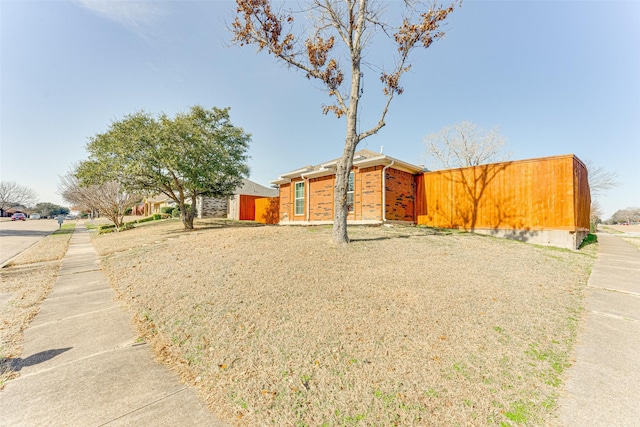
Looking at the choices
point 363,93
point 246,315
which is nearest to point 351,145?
point 363,93

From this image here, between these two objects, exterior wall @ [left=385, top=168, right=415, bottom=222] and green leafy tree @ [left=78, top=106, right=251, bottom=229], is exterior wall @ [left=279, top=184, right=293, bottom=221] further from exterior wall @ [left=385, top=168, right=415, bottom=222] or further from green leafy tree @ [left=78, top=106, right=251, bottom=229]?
exterior wall @ [left=385, top=168, right=415, bottom=222]

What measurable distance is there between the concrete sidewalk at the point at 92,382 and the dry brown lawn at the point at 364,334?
0.61 feet

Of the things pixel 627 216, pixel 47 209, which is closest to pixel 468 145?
pixel 627 216

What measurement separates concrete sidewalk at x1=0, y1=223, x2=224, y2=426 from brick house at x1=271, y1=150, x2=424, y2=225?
10.1 meters

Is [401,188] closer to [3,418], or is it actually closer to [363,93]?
[363,93]

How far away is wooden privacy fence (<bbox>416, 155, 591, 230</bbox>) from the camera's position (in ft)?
29.6

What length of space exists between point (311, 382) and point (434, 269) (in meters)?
3.78

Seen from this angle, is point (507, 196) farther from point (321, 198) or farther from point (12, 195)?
point (12, 195)

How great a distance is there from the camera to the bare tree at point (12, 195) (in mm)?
58719

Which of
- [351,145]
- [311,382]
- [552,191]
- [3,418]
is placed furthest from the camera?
[552,191]

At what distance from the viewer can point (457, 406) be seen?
213 cm

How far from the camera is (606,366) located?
271 centimetres

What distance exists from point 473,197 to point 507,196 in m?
1.24

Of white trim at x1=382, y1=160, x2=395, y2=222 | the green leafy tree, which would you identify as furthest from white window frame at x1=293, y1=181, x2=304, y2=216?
white trim at x1=382, y1=160, x2=395, y2=222
